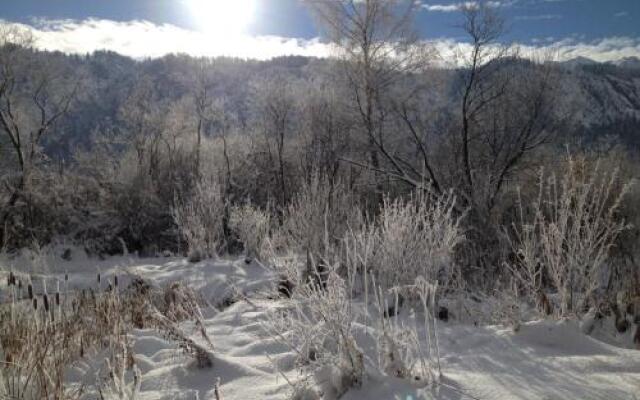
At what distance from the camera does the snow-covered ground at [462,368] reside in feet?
7.70

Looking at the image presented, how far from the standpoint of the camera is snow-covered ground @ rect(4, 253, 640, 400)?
235 centimetres

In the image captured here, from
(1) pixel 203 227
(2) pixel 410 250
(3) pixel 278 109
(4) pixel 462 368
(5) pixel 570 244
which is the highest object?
(3) pixel 278 109

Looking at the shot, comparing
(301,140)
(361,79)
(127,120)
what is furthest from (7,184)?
(361,79)

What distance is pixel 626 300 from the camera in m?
4.22

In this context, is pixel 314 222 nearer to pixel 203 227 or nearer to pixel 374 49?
pixel 203 227

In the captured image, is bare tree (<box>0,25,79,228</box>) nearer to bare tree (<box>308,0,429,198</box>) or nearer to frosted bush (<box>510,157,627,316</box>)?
bare tree (<box>308,0,429,198</box>)

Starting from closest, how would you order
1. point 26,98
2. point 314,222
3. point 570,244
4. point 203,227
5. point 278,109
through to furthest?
point 570,244 → point 314,222 → point 203,227 → point 26,98 → point 278,109

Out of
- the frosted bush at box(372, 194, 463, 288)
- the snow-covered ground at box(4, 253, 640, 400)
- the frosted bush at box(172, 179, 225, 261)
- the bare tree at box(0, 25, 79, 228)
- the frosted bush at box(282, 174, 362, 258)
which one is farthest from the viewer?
the bare tree at box(0, 25, 79, 228)

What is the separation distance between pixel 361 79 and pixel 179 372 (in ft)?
44.2

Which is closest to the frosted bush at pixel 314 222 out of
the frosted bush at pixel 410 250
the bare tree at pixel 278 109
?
the frosted bush at pixel 410 250

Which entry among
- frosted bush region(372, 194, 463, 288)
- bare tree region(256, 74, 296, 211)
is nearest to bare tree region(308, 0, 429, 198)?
bare tree region(256, 74, 296, 211)

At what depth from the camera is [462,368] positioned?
285 centimetres

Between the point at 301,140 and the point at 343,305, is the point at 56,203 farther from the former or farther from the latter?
the point at 343,305

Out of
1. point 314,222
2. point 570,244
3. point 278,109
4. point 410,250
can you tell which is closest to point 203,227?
point 314,222
